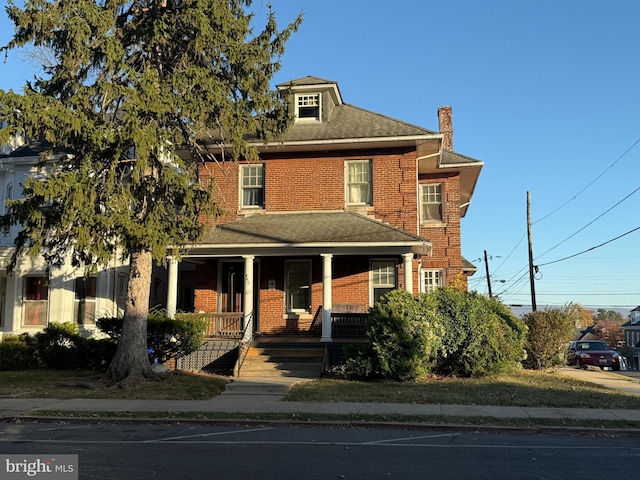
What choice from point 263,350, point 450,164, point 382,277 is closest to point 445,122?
point 450,164

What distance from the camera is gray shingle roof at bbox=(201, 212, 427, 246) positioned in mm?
16672

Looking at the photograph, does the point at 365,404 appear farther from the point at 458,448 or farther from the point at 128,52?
the point at 128,52

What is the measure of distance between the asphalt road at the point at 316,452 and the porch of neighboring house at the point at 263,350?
5696 mm

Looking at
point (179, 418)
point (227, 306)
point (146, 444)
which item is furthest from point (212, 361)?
point (146, 444)

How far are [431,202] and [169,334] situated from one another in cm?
1072

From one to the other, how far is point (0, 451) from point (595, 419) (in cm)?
957

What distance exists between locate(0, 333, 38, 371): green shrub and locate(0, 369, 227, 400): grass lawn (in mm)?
1543

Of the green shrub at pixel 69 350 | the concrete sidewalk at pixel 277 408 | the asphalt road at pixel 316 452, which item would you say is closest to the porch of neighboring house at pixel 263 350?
the green shrub at pixel 69 350

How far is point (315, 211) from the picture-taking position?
19047mm

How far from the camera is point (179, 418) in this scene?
10398 mm

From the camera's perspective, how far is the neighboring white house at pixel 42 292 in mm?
19812

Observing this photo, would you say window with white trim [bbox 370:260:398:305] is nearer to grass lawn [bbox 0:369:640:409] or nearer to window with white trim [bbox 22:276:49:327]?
grass lawn [bbox 0:369:640:409]

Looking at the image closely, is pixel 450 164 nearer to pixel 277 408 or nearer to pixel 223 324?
pixel 223 324

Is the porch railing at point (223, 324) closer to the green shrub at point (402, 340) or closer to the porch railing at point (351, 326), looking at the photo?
the porch railing at point (351, 326)
